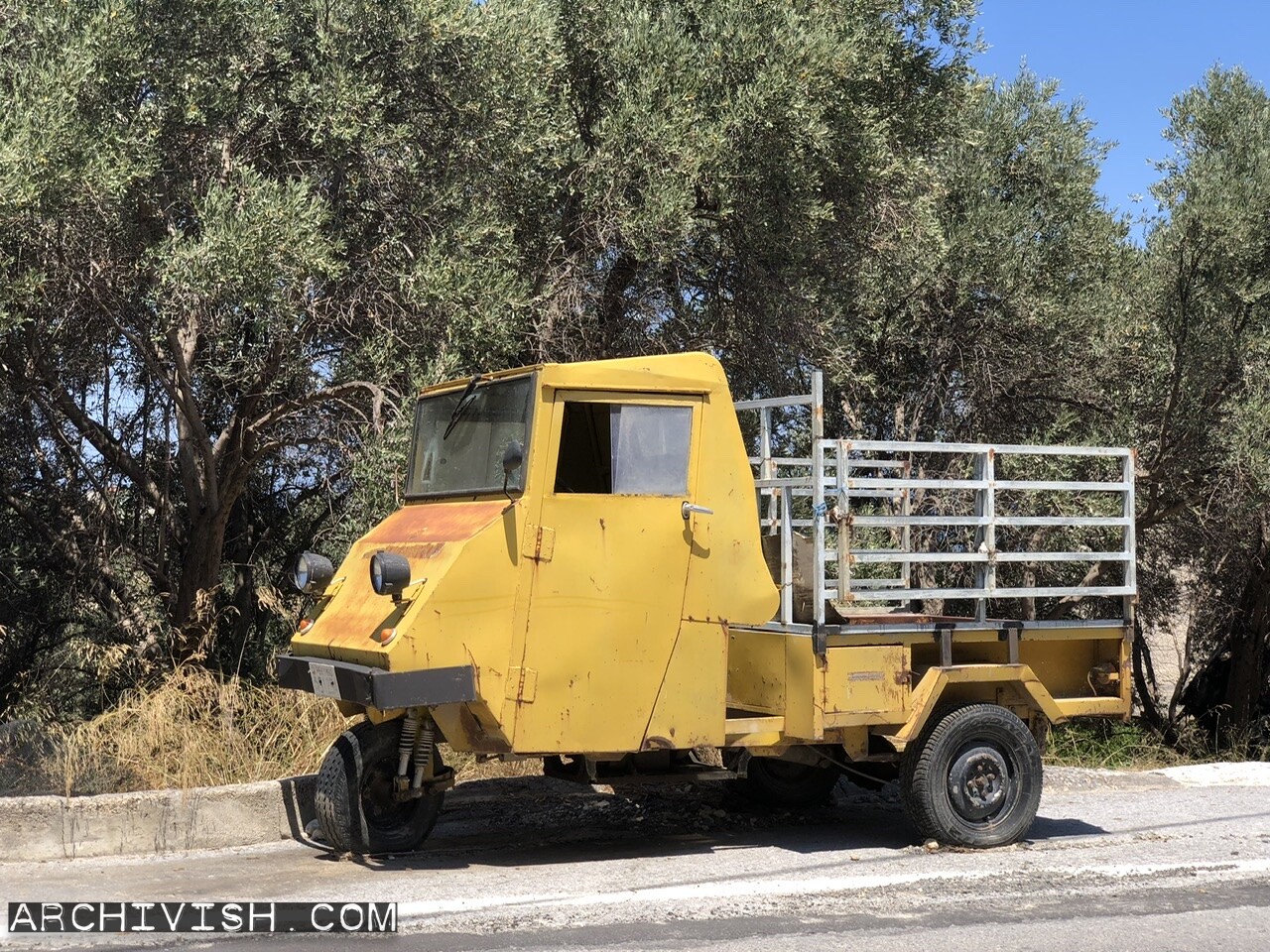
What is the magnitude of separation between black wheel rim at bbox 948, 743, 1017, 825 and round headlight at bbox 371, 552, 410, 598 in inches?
131

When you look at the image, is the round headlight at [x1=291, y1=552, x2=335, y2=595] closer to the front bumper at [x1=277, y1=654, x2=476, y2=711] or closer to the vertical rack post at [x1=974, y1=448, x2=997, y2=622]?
the front bumper at [x1=277, y1=654, x2=476, y2=711]

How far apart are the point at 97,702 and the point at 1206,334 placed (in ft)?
35.6

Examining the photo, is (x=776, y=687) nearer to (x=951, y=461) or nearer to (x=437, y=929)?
(x=437, y=929)

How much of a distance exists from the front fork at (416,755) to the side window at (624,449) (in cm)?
145

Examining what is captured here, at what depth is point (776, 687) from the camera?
7523mm

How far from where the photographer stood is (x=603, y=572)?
23.0ft

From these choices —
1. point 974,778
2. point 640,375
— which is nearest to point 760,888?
point 974,778

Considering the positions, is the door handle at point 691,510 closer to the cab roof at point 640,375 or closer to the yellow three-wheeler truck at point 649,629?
the yellow three-wheeler truck at point 649,629

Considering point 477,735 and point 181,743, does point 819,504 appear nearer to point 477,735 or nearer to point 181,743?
point 477,735

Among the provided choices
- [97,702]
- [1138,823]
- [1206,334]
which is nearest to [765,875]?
[1138,823]

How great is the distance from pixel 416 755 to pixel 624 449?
1.98m

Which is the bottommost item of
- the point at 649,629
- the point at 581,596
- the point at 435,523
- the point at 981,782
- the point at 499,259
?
the point at 981,782

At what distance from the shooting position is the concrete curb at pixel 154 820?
7.22 metres

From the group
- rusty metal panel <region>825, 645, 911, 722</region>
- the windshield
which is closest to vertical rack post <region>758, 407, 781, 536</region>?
rusty metal panel <region>825, 645, 911, 722</region>
